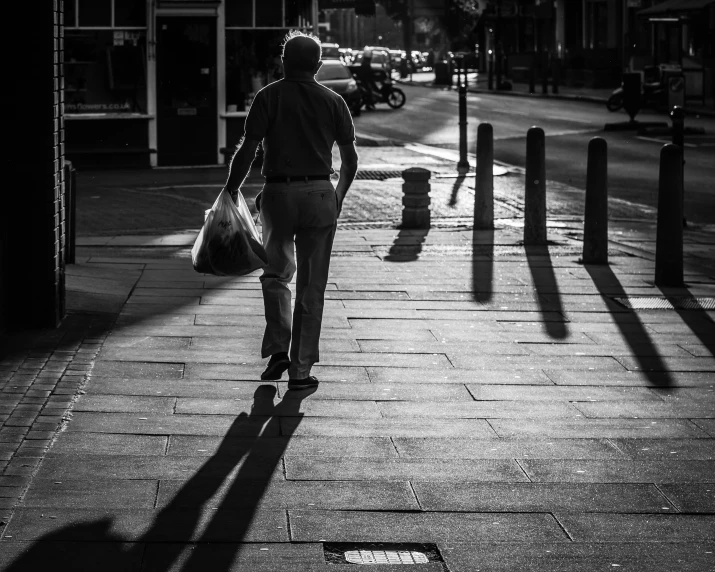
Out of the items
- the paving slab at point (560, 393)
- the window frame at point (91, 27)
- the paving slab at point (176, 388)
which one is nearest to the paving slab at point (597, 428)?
the paving slab at point (560, 393)

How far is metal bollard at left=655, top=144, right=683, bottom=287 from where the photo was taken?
914cm

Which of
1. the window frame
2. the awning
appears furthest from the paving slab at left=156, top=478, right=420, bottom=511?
the awning

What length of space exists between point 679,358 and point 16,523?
3958mm

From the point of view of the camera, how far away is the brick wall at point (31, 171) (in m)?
6.96

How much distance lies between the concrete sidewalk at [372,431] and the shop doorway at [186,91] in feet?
35.7

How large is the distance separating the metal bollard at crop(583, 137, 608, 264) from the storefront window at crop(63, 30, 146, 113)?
10829mm

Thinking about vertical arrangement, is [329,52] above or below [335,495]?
above

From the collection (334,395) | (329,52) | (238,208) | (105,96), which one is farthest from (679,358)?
(329,52)

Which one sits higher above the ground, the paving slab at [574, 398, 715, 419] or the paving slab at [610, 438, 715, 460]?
the paving slab at [574, 398, 715, 419]

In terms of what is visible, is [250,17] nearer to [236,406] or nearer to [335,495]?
[236,406]

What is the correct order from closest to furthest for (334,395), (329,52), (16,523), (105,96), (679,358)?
(16,523) → (334,395) → (679,358) → (105,96) → (329,52)

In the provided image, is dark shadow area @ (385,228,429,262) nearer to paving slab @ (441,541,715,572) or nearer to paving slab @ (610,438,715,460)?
paving slab @ (610,438,715,460)

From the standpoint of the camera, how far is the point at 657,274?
9266 mm

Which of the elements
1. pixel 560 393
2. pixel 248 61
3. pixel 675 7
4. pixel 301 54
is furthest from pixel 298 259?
pixel 675 7
